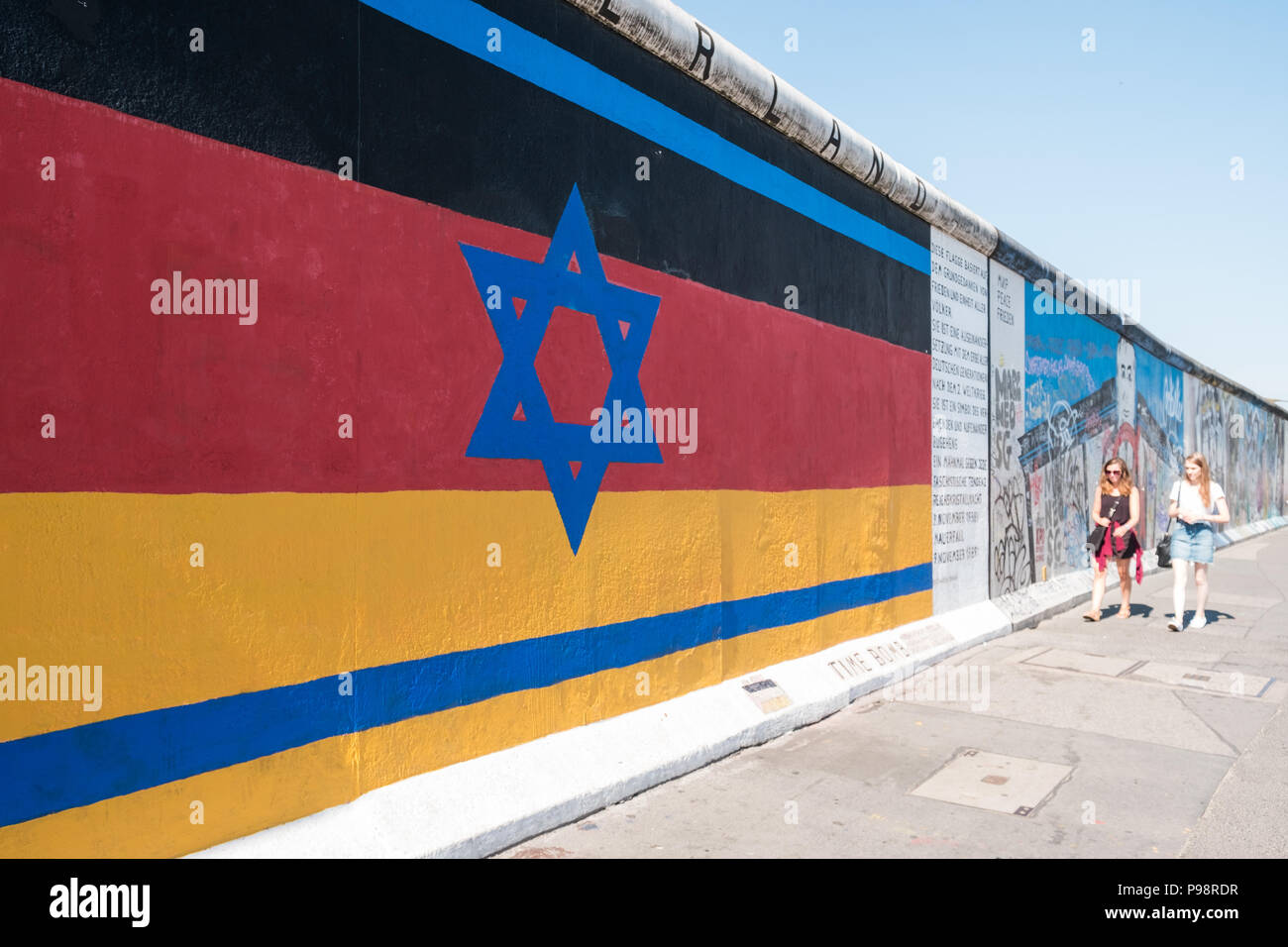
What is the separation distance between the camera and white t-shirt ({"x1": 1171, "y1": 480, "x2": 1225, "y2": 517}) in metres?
9.20

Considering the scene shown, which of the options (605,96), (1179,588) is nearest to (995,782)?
(605,96)

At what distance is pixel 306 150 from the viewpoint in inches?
135

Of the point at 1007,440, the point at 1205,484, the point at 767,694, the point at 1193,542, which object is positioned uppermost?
the point at 1007,440

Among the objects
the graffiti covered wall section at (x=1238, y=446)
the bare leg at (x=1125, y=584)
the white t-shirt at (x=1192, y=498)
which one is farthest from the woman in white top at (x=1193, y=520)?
the graffiti covered wall section at (x=1238, y=446)

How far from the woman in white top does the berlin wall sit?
433cm

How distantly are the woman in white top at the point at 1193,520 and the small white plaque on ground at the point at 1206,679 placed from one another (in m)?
1.86

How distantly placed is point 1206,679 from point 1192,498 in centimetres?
259

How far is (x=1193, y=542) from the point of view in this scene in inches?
368

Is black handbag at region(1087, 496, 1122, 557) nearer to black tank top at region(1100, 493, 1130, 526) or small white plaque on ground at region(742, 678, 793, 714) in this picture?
black tank top at region(1100, 493, 1130, 526)

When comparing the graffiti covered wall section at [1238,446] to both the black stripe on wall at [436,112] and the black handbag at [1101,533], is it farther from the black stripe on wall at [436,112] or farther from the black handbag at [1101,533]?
the black stripe on wall at [436,112]

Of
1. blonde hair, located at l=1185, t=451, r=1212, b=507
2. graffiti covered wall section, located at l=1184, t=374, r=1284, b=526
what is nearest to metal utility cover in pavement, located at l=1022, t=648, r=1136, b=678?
blonde hair, located at l=1185, t=451, r=1212, b=507

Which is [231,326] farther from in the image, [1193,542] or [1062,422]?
[1062,422]

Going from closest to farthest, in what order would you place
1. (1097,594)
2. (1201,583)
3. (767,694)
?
(767,694) < (1201,583) < (1097,594)

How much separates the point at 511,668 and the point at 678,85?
11.3ft
